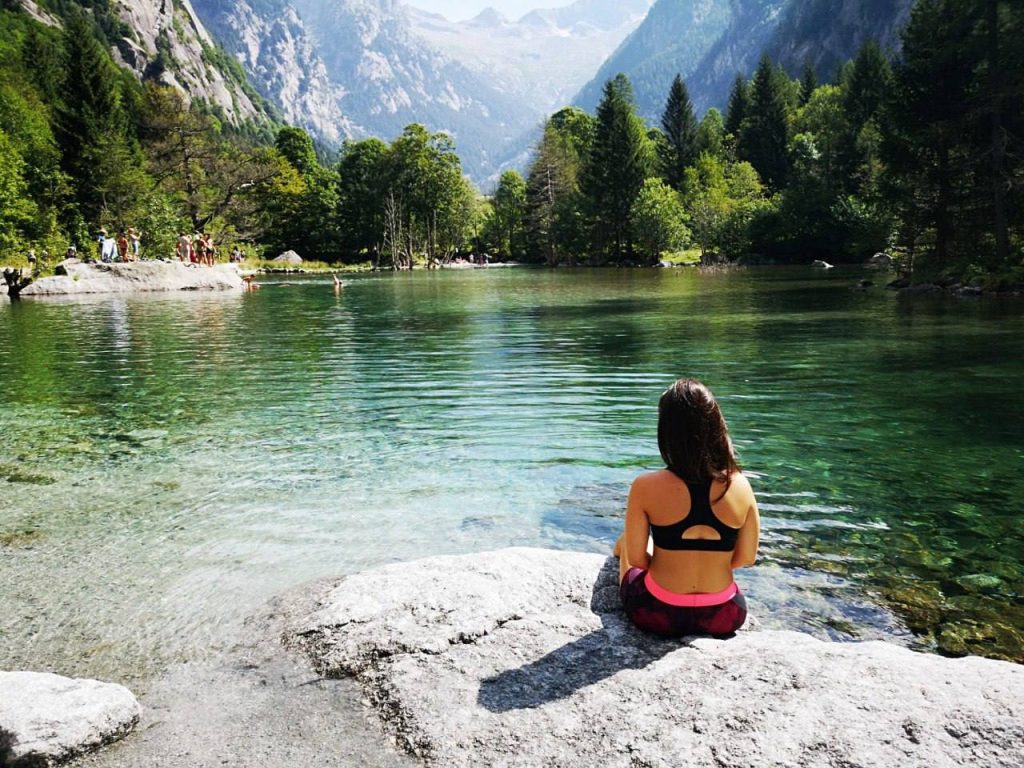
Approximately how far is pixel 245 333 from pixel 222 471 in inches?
646

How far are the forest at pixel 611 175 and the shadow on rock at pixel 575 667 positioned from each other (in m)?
34.5

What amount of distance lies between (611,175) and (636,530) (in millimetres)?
93707

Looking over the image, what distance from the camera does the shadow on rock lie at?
3705mm

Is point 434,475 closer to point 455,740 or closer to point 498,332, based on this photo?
point 455,740

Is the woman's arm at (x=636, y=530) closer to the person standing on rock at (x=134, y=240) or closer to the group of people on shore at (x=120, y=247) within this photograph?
the group of people on shore at (x=120, y=247)

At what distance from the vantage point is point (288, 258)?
A: 3541 inches

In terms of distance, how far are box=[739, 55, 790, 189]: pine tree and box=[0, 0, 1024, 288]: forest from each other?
9.6 inches

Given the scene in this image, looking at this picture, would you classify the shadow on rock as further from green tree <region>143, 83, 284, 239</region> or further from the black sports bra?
green tree <region>143, 83, 284, 239</region>

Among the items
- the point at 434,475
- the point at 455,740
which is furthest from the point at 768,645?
the point at 434,475

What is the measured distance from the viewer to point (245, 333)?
24469 mm

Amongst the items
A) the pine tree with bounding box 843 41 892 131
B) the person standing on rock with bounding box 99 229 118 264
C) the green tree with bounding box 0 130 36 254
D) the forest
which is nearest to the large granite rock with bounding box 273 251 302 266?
the forest

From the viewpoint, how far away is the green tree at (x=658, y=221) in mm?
82875

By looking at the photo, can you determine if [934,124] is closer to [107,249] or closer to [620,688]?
[620,688]

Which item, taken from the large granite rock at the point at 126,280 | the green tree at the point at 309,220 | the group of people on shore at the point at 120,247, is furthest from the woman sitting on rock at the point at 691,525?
the green tree at the point at 309,220
